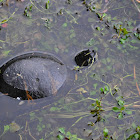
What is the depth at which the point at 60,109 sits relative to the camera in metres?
3.20

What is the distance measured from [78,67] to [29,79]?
0.84 metres

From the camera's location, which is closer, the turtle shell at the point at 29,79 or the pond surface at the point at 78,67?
the pond surface at the point at 78,67

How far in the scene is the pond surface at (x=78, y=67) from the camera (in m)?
3.05

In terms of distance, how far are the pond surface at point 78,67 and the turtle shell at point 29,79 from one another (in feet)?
0.35

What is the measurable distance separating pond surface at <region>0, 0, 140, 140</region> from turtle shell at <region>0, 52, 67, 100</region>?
0.35ft

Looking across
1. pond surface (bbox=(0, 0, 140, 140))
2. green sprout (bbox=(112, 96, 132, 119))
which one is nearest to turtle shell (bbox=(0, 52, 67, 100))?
pond surface (bbox=(0, 0, 140, 140))

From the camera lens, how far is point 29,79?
324 centimetres

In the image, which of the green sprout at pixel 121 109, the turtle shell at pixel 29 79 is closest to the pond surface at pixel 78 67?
the green sprout at pixel 121 109

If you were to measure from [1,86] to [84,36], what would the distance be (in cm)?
173

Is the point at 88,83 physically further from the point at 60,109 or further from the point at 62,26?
the point at 62,26

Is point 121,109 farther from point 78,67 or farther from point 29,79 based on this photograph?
point 29,79

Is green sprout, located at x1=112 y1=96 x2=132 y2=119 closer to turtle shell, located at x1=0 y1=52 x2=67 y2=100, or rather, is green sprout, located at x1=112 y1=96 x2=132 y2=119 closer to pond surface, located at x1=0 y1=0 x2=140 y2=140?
pond surface, located at x1=0 y1=0 x2=140 y2=140

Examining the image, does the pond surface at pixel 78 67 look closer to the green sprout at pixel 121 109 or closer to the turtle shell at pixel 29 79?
the green sprout at pixel 121 109

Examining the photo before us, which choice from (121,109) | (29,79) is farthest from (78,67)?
(121,109)
